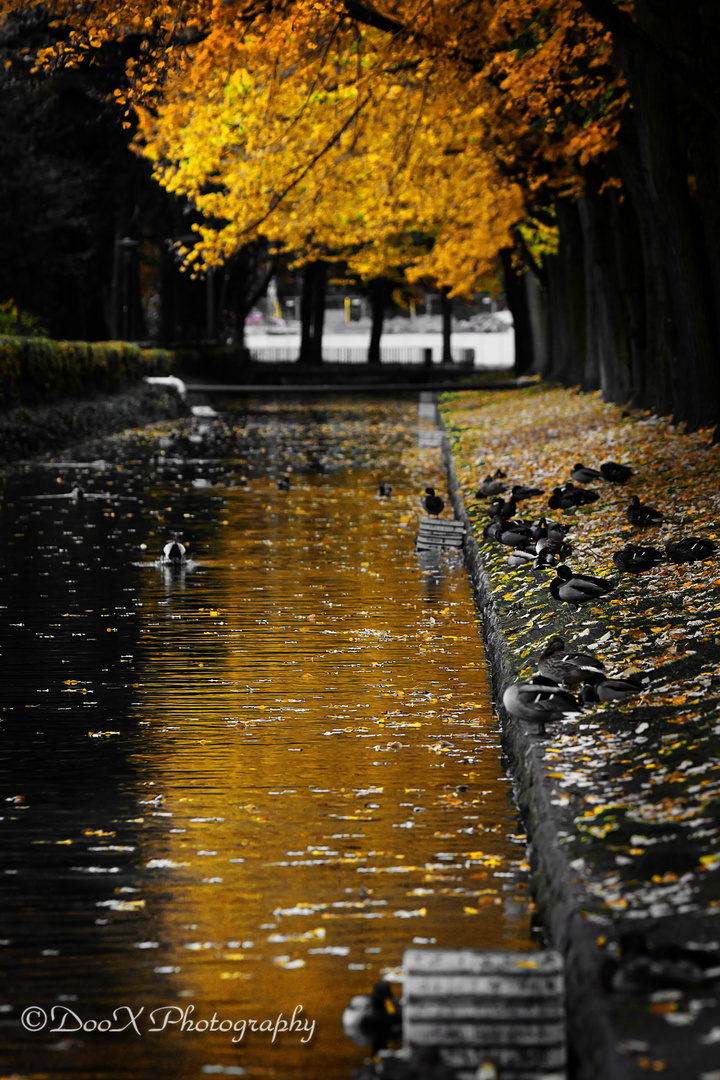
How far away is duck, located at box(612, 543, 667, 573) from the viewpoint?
32.1 feet

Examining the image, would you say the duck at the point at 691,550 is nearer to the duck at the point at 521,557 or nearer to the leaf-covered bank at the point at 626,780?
the leaf-covered bank at the point at 626,780

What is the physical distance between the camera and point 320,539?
49.8ft

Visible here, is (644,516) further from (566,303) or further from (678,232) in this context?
(566,303)

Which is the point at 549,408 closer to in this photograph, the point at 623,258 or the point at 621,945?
the point at 623,258

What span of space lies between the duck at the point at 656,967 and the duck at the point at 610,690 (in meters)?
2.86

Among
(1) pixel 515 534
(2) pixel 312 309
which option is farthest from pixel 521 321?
(1) pixel 515 534

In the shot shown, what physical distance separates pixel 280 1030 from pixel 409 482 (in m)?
17.1

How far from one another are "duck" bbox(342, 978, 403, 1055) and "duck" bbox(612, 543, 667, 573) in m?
5.94

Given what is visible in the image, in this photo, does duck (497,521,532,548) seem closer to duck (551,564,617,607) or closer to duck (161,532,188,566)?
duck (551,564,617,607)

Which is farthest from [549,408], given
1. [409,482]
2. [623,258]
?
[409,482]

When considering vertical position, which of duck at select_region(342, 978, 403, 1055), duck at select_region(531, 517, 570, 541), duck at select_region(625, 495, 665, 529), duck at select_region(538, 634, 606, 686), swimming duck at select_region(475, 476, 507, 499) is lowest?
duck at select_region(342, 978, 403, 1055)

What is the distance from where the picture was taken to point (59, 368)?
29.7m

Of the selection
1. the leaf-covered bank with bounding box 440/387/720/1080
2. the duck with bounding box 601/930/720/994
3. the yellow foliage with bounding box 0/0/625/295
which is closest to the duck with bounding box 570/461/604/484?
the leaf-covered bank with bounding box 440/387/720/1080

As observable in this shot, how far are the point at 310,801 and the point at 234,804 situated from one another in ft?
1.12
